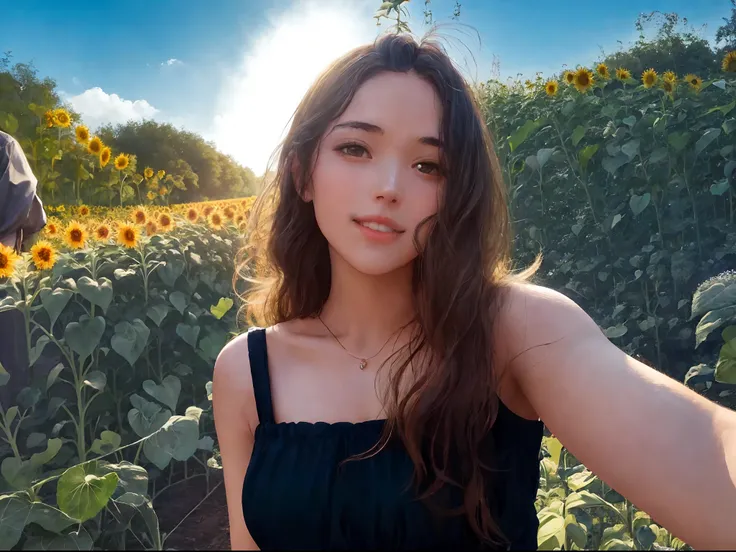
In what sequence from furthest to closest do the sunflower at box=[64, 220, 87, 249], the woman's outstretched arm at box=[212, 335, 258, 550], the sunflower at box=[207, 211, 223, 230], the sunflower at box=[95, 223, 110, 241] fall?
the sunflower at box=[207, 211, 223, 230] < the sunflower at box=[95, 223, 110, 241] < the sunflower at box=[64, 220, 87, 249] < the woman's outstretched arm at box=[212, 335, 258, 550]

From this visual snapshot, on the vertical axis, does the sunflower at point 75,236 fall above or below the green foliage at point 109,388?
above

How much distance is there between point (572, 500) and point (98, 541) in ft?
5.26

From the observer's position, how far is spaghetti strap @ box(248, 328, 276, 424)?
116 cm

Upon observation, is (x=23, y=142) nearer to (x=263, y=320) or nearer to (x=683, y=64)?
(x=263, y=320)

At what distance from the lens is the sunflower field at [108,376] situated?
1.75 meters

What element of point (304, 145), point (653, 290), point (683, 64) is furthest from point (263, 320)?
point (683, 64)

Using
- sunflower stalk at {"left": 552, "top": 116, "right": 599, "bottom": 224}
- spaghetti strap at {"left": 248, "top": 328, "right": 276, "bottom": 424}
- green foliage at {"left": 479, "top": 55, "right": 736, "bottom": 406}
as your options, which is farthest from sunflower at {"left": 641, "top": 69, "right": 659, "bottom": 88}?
spaghetti strap at {"left": 248, "top": 328, "right": 276, "bottom": 424}

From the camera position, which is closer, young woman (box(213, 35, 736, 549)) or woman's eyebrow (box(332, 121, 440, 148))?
young woman (box(213, 35, 736, 549))

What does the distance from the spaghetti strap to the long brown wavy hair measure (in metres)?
0.25

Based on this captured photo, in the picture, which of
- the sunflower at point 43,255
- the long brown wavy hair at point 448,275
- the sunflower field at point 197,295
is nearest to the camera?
the long brown wavy hair at point 448,275

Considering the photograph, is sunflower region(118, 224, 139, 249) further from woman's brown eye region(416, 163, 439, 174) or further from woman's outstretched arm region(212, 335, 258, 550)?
woman's brown eye region(416, 163, 439, 174)

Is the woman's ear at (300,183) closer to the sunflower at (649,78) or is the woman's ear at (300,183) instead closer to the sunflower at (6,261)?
the sunflower at (6,261)

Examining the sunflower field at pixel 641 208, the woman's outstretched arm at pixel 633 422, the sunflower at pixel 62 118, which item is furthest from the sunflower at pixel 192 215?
the woman's outstretched arm at pixel 633 422

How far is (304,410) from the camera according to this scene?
3.73ft
